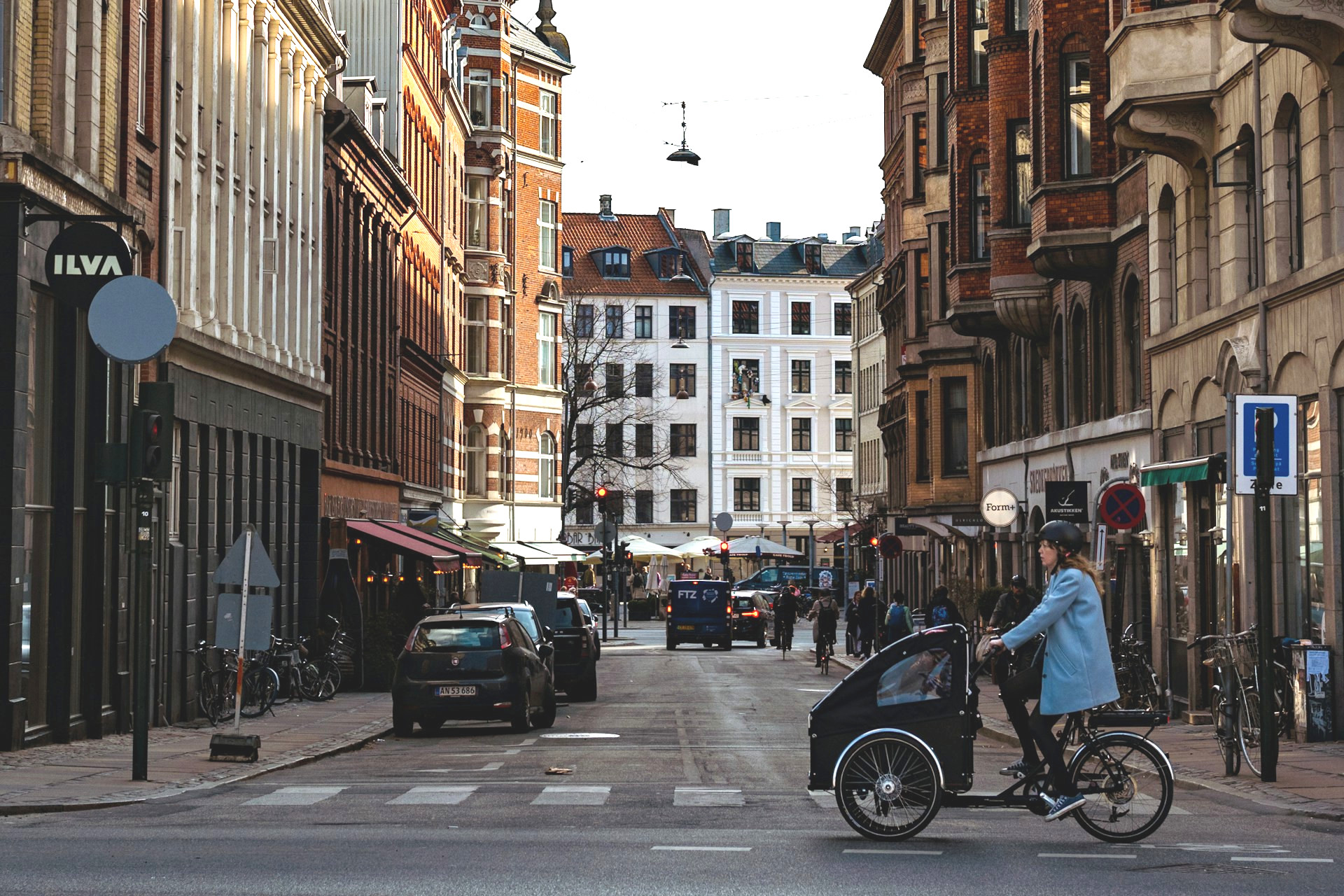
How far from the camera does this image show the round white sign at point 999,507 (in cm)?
3275

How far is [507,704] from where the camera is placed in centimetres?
2400

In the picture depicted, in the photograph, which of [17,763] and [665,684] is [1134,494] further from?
[665,684]

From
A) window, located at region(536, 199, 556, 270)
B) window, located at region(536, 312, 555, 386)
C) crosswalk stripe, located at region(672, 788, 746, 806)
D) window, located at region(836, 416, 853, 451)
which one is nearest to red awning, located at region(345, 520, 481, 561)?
crosswalk stripe, located at region(672, 788, 746, 806)

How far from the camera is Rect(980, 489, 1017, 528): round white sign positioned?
32750 mm

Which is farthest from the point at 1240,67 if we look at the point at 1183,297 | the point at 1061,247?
the point at 1061,247

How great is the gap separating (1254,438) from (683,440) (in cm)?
10002

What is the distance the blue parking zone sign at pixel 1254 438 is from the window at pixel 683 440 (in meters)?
99.6

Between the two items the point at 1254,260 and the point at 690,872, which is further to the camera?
the point at 1254,260

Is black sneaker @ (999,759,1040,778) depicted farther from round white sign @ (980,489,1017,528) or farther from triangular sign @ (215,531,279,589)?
round white sign @ (980,489,1017,528)

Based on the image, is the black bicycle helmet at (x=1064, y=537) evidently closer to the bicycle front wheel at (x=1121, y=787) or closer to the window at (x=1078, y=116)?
the bicycle front wheel at (x=1121, y=787)

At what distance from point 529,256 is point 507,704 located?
56.3 metres

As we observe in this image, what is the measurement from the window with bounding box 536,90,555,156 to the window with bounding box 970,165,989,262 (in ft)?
128

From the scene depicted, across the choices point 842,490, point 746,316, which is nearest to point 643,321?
point 746,316

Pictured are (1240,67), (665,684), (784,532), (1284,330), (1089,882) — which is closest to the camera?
(1089,882)
